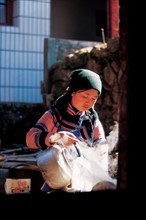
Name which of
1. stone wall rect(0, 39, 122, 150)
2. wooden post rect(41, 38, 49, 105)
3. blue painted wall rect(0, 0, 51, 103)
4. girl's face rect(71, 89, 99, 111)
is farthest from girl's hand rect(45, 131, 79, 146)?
blue painted wall rect(0, 0, 51, 103)

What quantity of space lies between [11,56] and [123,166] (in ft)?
32.4

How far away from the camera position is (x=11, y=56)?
12.7 m

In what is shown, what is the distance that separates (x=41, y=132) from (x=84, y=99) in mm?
487

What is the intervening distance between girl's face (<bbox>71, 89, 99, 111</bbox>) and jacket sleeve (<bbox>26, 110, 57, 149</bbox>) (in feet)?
0.74

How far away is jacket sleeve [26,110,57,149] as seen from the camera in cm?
410

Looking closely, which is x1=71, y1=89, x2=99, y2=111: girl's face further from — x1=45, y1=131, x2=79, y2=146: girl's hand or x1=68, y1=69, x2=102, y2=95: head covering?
x1=45, y1=131, x2=79, y2=146: girl's hand

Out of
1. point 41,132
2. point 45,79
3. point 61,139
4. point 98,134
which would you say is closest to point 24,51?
point 45,79

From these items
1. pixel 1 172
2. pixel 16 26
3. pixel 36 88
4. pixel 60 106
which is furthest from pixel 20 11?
pixel 60 106

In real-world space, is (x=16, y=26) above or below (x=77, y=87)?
above

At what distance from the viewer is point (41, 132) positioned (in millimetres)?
4172

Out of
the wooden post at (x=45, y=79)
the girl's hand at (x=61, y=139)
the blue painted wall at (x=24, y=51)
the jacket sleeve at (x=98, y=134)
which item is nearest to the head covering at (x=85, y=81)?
the jacket sleeve at (x=98, y=134)

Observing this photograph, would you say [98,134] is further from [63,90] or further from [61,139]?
[63,90]

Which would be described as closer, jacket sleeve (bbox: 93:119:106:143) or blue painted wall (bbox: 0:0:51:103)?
jacket sleeve (bbox: 93:119:106:143)

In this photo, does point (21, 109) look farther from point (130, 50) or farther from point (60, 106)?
point (130, 50)
